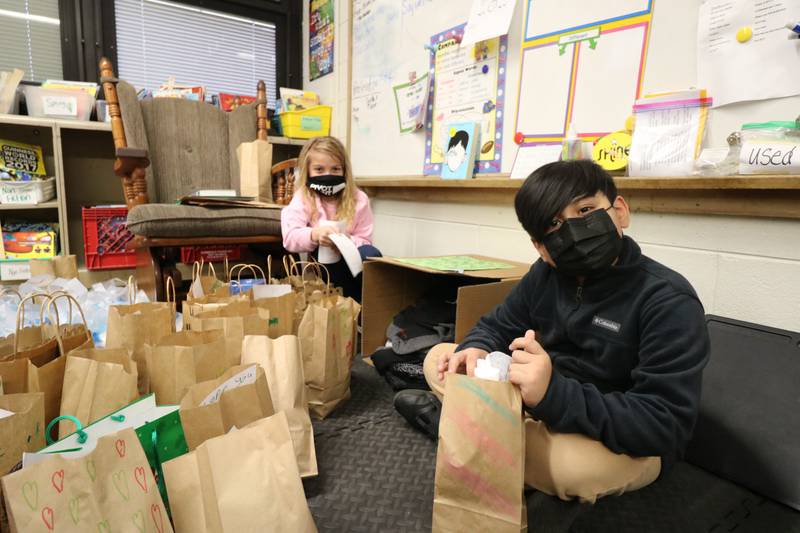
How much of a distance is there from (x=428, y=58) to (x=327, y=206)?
696 mm

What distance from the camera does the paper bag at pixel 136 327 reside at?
0.92 metres

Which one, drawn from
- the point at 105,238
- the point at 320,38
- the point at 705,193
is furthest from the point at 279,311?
the point at 320,38

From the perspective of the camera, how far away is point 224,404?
2.31 ft

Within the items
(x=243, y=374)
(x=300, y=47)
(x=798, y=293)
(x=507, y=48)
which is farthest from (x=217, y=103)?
(x=798, y=293)

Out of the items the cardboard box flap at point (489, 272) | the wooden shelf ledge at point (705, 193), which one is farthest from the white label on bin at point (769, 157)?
the cardboard box flap at point (489, 272)

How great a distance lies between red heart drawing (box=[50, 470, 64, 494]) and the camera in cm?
48

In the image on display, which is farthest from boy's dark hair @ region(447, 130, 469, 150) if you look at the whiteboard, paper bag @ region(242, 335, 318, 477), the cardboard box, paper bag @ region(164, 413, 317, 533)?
paper bag @ region(164, 413, 317, 533)

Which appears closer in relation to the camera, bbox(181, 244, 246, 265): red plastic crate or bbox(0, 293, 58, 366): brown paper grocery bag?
bbox(0, 293, 58, 366): brown paper grocery bag

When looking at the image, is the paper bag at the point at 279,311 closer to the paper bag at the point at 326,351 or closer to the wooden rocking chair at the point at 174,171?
the paper bag at the point at 326,351

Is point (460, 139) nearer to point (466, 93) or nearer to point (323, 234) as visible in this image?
point (466, 93)

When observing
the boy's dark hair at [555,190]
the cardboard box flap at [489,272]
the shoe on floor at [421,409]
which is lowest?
the shoe on floor at [421,409]

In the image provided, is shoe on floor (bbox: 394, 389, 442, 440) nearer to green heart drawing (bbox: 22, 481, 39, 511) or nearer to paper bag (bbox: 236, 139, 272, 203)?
green heart drawing (bbox: 22, 481, 39, 511)

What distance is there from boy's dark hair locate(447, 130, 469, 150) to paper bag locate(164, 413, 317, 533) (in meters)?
1.17

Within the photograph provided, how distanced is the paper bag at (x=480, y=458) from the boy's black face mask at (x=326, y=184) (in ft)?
3.74
